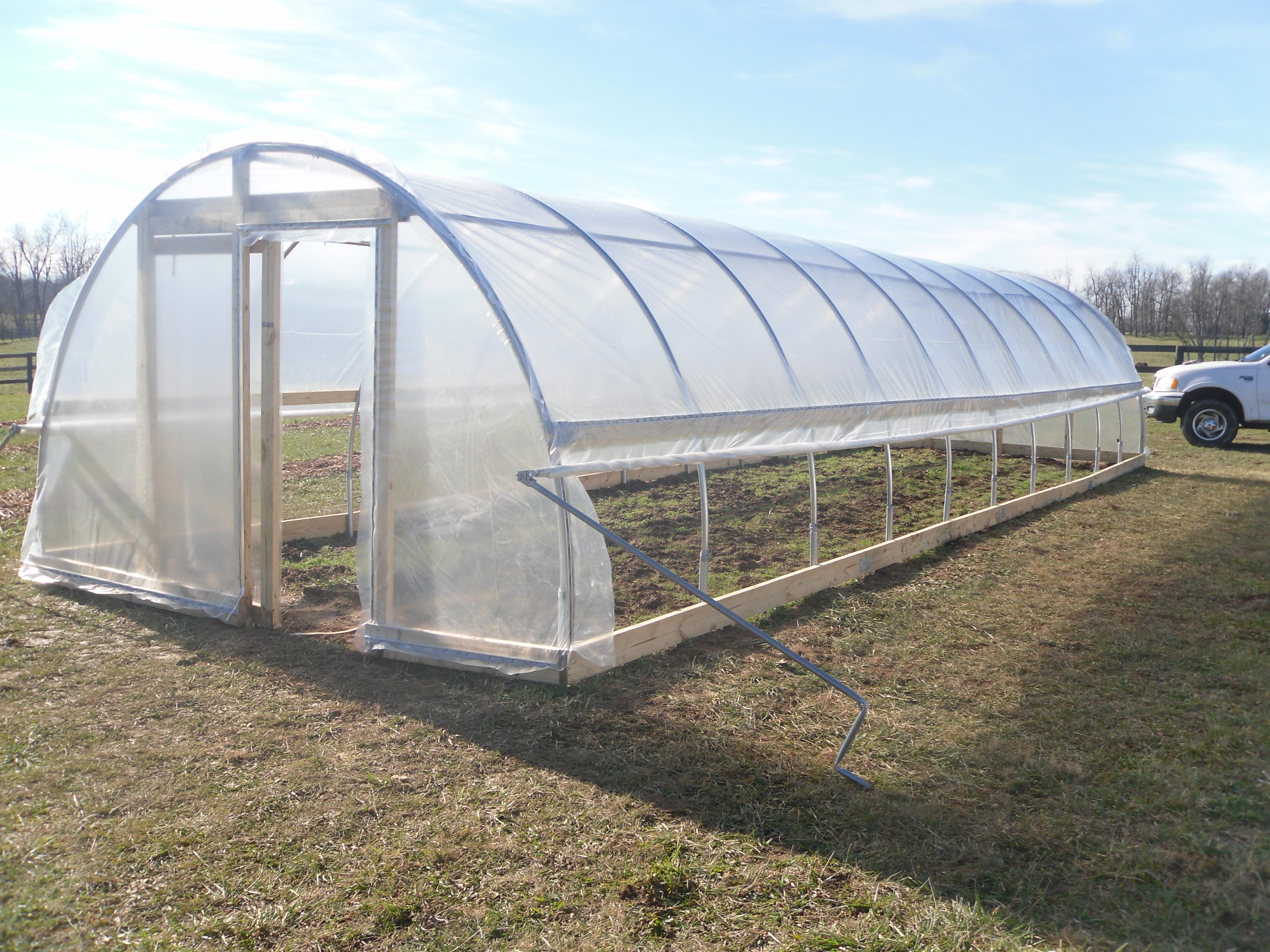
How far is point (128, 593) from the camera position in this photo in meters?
6.89

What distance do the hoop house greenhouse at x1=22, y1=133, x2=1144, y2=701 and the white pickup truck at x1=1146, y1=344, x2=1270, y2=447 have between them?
9894mm

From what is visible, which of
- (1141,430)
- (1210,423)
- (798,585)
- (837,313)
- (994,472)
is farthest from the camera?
(1210,423)

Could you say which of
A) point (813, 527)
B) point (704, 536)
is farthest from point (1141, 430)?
point (704, 536)

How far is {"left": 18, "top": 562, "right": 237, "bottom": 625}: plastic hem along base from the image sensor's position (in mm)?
6492

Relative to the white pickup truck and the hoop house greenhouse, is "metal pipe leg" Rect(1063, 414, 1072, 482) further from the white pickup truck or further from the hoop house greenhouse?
the white pickup truck

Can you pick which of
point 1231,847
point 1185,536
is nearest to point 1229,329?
point 1185,536

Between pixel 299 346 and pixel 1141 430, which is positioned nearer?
pixel 299 346

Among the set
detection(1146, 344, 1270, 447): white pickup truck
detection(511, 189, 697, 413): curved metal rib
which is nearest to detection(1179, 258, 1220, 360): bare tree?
detection(1146, 344, 1270, 447): white pickup truck

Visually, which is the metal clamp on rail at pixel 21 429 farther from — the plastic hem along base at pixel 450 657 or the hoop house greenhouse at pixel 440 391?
the plastic hem along base at pixel 450 657

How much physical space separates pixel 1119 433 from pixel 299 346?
1092cm

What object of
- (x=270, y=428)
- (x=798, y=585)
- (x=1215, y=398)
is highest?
(x=1215, y=398)

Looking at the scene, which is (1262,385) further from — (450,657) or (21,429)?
(21,429)

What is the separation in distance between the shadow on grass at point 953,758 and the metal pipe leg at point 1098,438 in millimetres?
6579

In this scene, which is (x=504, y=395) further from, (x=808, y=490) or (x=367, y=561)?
(x=808, y=490)
